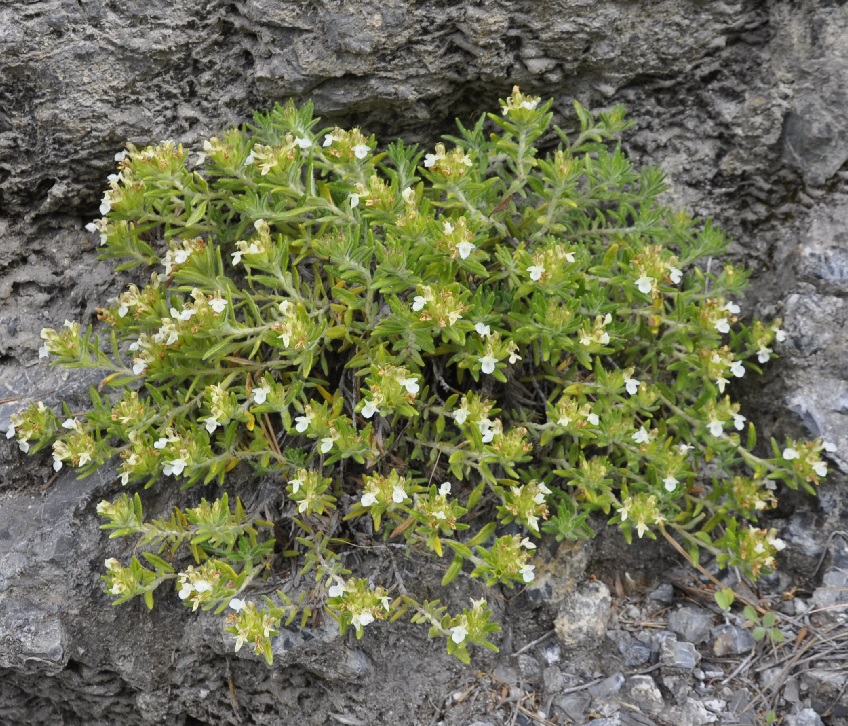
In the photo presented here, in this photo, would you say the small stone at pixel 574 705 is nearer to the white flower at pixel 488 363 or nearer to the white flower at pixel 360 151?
the white flower at pixel 488 363

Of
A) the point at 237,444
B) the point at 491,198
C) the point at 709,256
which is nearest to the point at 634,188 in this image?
the point at 709,256

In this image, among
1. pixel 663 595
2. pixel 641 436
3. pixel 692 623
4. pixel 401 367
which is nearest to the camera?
pixel 401 367

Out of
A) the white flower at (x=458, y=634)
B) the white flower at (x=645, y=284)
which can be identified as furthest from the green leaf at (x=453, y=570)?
the white flower at (x=645, y=284)

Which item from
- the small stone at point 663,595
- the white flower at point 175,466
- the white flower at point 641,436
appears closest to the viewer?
the white flower at point 175,466

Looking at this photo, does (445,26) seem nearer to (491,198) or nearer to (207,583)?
(491,198)

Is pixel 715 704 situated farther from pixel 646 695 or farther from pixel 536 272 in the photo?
pixel 536 272

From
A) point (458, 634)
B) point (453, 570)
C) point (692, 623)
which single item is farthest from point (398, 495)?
point (692, 623)
